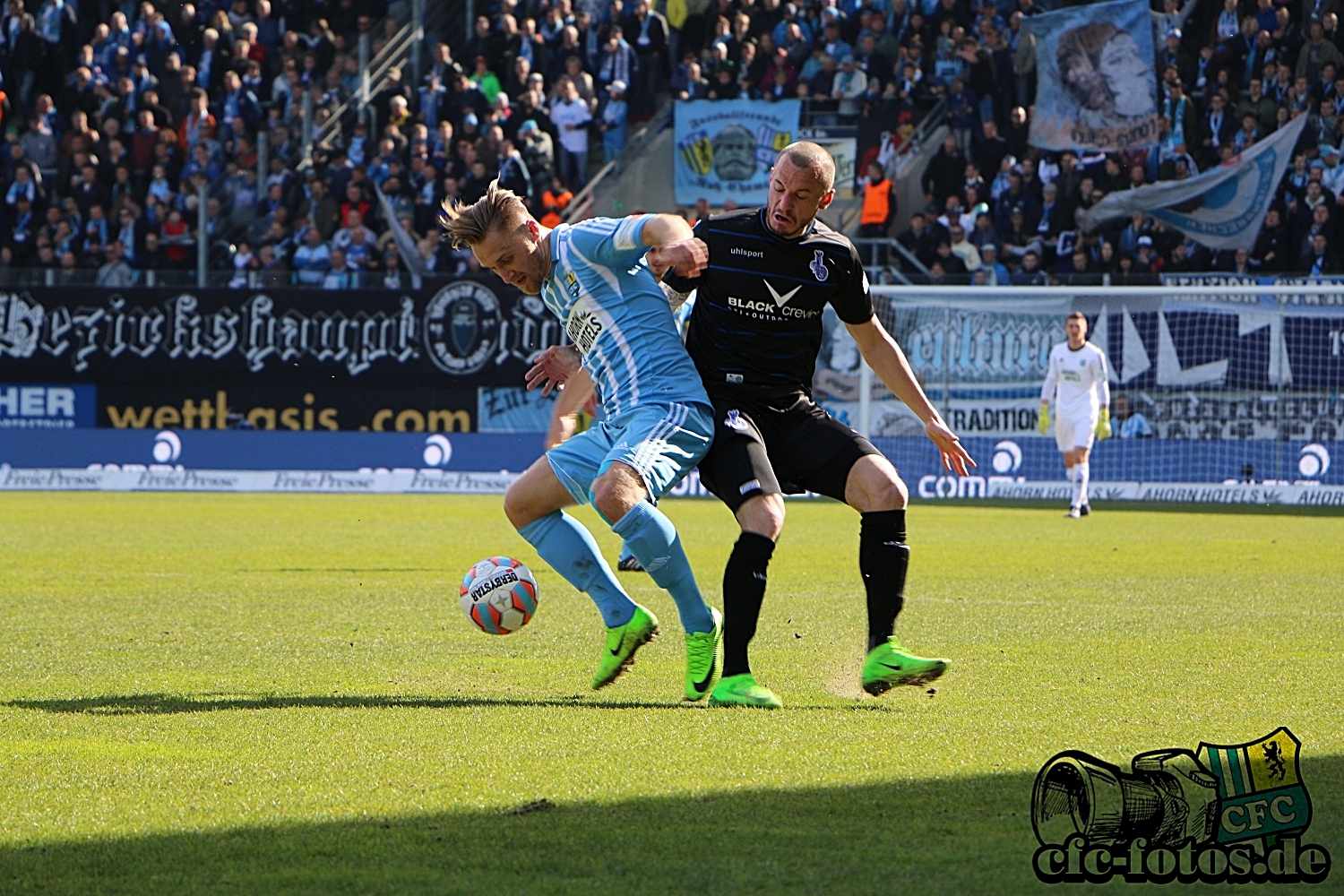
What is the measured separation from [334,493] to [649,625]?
54.1 feet

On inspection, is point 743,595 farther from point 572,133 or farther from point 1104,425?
point 572,133

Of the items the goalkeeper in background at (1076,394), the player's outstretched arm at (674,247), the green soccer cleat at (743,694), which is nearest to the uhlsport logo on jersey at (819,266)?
the player's outstretched arm at (674,247)

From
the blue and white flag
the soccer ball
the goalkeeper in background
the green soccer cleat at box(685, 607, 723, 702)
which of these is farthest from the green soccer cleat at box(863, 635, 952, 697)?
the blue and white flag

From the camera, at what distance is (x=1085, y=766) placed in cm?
438

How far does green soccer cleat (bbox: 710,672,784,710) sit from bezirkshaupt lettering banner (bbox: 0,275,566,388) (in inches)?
666

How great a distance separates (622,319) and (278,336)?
59.2 feet

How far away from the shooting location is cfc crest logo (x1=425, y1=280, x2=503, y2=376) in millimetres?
22750

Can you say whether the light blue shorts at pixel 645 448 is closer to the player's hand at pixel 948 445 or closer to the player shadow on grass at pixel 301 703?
the player shadow on grass at pixel 301 703

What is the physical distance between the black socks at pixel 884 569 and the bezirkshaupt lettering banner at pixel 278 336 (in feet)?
54.7

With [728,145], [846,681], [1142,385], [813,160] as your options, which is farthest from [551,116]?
[813,160]

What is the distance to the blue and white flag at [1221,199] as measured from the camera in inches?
875

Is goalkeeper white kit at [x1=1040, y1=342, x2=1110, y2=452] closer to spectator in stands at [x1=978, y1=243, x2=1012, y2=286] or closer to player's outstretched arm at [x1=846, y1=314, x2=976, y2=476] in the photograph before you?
spectator in stands at [x1=978, y1=243, x2=1012, y2=286]

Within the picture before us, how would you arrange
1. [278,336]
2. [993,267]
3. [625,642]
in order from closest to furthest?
1. [625,642]
2. [993,267]
3. [278,336]

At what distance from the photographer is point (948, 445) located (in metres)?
6.33
